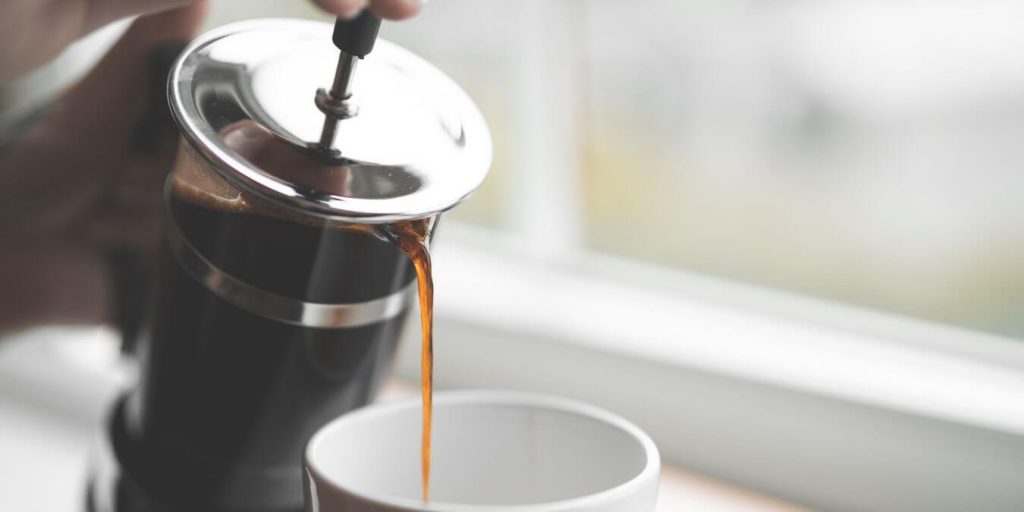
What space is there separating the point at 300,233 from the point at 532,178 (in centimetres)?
81

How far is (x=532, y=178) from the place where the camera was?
121cm

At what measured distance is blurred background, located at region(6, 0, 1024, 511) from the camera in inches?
28.6

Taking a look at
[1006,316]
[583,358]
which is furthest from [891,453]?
[1006,316]

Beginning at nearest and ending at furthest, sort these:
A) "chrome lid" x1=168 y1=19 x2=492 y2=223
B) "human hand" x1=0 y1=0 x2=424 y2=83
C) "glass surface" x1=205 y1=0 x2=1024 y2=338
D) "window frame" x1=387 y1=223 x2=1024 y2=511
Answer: "chrome lid" x1=168 y1=19 x2=492 y2=223, "human hand" x1=0 y1=0 x2=424 y2=83, "window frame" x1=387 y1=223 x2=1024 y2=511, "glass surface" x1=205 y1=0 x2=1024 y2=338

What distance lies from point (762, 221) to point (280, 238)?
285 centimetres

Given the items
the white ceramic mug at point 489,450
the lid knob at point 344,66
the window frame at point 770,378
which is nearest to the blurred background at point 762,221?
the window frame at point 770,378

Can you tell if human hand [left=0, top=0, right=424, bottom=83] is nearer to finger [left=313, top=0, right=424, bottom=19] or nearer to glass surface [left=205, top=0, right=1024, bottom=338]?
finger [left=313, top=0, right=424, bottom=19]

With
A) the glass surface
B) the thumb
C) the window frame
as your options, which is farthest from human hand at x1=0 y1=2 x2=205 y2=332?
the glass surface

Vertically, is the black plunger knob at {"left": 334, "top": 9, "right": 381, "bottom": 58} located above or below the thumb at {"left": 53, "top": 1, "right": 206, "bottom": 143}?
above

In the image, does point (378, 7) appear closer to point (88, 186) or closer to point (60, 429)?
point (88, 186)

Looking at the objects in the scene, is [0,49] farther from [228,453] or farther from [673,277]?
[673,277]

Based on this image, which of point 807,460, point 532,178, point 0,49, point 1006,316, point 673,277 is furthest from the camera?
point 1006,316

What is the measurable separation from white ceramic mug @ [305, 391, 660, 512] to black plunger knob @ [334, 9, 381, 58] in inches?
6.2

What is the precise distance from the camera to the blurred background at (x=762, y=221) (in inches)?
28.6
